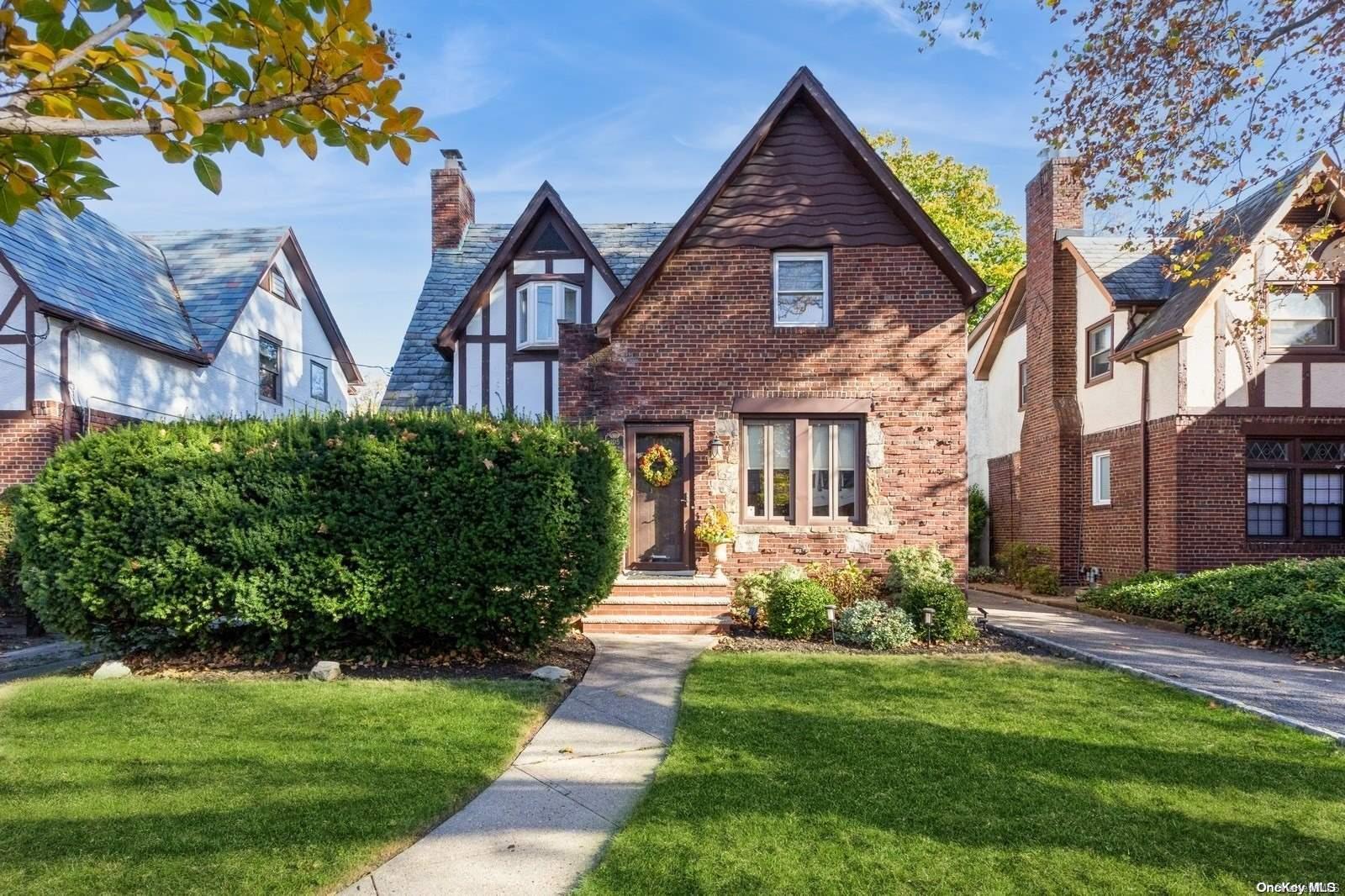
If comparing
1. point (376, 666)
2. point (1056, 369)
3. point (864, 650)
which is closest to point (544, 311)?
point (376, 666)

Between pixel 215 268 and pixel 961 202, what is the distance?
23.8 m

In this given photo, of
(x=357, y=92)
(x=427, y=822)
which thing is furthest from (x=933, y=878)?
(x=357, y=92)

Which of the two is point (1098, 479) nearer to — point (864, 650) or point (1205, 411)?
point (1205, 411)

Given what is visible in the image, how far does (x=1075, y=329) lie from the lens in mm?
16797

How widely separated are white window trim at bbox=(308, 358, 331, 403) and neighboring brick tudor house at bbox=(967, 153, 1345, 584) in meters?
19.2

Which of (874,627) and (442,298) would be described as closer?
(874,627)

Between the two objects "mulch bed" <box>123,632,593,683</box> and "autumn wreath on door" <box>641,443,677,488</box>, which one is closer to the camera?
"mulch bed" <box>123,632,593,683</box>

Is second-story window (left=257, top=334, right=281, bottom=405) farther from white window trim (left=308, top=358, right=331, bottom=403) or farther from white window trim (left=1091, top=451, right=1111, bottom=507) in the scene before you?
white window trim (left=1091, top=451, right=1111, bottom=507)

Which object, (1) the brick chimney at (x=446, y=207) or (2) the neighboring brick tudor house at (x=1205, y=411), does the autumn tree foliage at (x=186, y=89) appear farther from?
(1) the brick chimney at (x=446, y=207)

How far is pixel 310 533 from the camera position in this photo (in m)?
7.87

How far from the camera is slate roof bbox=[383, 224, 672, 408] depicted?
14750 millimetres

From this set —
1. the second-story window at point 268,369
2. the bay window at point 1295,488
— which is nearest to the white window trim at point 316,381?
the second-story window at point 268,369

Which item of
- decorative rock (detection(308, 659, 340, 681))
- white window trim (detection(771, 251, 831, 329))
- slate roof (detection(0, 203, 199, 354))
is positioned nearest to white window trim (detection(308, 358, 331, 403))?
slate roof (detection(0, 203, 199, 354))

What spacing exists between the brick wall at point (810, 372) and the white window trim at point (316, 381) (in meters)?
12.9
